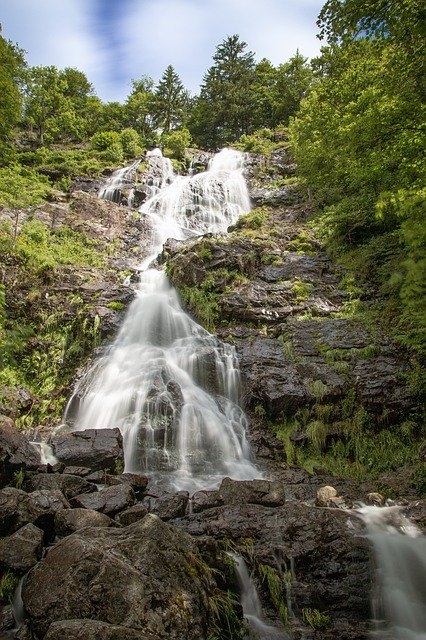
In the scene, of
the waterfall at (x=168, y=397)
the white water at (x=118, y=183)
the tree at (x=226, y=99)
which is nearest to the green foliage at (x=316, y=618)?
the waterfall at (x=168, y=397)

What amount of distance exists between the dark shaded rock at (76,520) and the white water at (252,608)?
1813mm

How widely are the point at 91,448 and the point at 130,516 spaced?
3.30 m

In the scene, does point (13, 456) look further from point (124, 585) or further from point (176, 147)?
point (176, 147)

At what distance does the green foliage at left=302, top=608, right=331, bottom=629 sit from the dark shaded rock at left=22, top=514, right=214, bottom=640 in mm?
1411

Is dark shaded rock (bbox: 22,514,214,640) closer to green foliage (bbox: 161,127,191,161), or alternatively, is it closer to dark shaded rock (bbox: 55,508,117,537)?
dark shaded rock (bbox: 55,508,117,537)

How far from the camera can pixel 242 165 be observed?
3166cm

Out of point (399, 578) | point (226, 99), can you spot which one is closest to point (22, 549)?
point (399, 578)

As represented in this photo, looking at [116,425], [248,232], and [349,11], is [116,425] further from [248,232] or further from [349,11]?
[248,232]

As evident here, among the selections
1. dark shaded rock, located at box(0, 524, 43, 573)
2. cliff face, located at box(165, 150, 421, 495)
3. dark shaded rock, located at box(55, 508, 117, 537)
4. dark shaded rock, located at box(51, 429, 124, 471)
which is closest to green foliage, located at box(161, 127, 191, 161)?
cliff face, located at box(165, 150, 421, 495)

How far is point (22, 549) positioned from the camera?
4.68 m

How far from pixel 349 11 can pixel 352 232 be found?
1139 cm

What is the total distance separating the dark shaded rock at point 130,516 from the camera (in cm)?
582

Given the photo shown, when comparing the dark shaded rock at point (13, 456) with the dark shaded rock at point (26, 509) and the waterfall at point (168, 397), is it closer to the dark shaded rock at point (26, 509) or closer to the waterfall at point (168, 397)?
the dark shaded rock at point (26, 509)

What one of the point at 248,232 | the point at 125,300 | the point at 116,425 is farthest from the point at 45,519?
the point at 248,232
